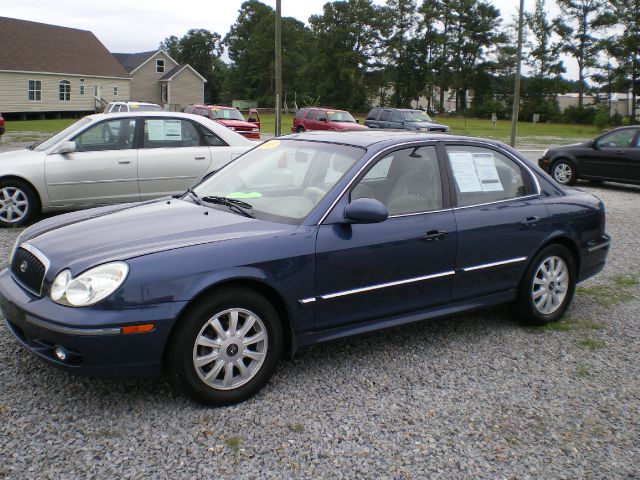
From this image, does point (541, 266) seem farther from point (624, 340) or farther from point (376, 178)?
point (376, 178)

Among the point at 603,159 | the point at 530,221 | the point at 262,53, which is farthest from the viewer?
the point at 262,53

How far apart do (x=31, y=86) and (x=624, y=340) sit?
167 feet

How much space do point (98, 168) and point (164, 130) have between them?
1124 millimetres

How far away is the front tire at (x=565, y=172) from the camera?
50.0ft

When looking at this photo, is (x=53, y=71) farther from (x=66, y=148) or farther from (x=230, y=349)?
(x=230, y=349)

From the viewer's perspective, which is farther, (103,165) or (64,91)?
(64,91)

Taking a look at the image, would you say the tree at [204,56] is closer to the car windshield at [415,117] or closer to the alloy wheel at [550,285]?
the car windshield at [415,117]

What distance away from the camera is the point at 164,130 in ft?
30.3

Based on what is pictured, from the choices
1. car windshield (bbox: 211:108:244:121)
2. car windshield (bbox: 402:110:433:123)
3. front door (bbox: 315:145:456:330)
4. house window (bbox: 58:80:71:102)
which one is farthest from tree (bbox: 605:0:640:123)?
front door (bbox: 315:145:456:330)

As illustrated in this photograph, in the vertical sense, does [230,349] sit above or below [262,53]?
below

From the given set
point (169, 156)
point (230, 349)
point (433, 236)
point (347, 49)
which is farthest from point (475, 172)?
point (347, 49)

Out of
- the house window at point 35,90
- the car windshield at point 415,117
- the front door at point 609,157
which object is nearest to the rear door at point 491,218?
the front door at point 609,157

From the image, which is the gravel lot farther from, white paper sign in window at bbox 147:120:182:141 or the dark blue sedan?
white paper sign in window at bbox 147:120:182:141

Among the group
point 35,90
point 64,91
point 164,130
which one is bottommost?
point 164,130
